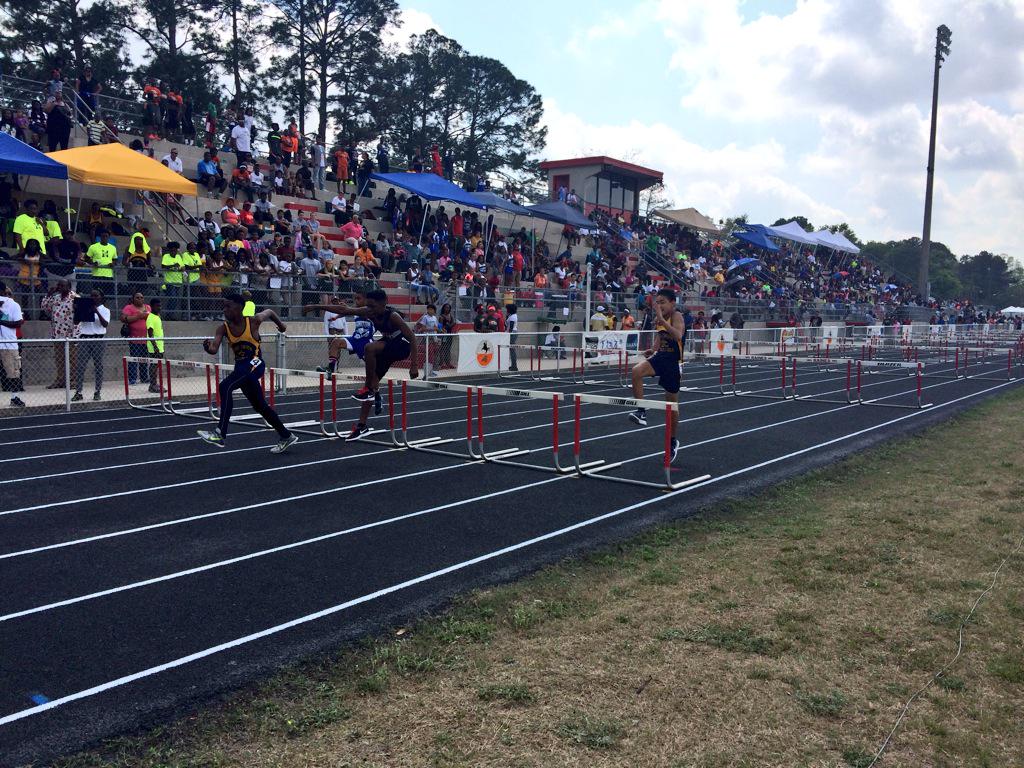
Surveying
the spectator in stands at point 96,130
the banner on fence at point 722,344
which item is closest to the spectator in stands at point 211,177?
the spectator in stands at point 96,130

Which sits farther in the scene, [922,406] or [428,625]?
[922,406]

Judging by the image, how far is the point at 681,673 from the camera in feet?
15.1

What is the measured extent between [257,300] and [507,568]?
15.8 meters

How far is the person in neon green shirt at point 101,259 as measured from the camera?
59.0 feet

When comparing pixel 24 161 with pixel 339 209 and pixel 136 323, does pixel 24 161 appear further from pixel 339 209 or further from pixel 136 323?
pixel 339 209

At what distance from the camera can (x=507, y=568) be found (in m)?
6.56

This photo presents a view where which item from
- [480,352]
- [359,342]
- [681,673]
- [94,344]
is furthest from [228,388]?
[480,352]

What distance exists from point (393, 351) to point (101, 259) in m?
10.5

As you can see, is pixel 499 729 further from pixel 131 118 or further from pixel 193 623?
pixel 131 118

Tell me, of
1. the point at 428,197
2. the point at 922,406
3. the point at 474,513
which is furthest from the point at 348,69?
the point at 474,513

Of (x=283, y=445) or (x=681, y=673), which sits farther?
(x=283, y=445)

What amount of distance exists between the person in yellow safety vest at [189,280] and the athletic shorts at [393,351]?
398 inches

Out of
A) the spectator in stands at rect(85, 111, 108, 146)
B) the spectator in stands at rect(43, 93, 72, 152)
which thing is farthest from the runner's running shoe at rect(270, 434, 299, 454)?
the spectator in stands at rect(85, 111, 108, 146)

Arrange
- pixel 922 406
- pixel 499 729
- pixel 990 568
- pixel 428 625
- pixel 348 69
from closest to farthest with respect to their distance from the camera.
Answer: pixel 499 729 < pixel 428 625 < pixel 990 568 < pixel 922 406 < pixel 348 69
